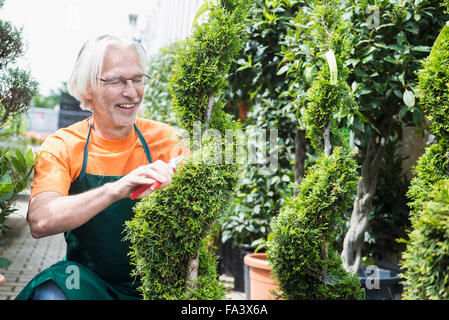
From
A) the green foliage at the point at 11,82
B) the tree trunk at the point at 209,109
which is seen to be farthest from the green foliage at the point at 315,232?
the green foliage at the point at 11,82

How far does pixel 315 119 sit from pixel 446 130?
0.49m

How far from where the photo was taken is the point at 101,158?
188 centimetres

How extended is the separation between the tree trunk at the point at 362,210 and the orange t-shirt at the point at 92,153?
1.52 meters

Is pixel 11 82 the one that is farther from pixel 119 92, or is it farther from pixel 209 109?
pixel 209 109

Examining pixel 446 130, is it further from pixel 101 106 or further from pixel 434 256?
pixel 101 106

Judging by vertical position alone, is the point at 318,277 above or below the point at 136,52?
below

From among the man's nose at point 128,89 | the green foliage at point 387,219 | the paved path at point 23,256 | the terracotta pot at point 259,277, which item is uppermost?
the man's nose at point 128,89

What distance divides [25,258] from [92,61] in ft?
13.7

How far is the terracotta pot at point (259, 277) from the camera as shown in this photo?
2.77m

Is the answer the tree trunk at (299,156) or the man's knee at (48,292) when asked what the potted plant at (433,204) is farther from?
the tree trunk at (299,156)

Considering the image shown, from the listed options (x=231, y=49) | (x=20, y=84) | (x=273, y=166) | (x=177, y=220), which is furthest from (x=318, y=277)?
(x=273, y=166)

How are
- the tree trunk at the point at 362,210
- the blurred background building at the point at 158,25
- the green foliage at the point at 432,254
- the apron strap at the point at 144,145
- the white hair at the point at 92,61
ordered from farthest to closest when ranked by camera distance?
the blurred background building at the point at 158,25, the tree trunk at the point at 362,210, the apron strap at the point at 144,145, the white hair at the point at 92,61, the green foliage at the point at 432,254

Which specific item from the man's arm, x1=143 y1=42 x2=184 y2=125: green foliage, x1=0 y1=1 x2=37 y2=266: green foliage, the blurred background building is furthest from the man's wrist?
the blurred background building

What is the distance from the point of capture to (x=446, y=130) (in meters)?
1.44
